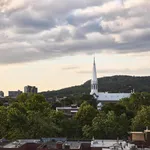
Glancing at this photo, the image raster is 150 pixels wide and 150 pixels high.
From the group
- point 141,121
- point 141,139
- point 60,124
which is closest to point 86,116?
point 60,124

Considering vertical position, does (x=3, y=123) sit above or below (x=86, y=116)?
below

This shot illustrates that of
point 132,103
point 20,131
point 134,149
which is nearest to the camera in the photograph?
point 134,149

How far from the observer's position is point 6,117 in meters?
96.9

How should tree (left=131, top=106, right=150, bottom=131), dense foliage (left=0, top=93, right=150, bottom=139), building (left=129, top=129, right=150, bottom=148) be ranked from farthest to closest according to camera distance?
tree (left=131, top=106, right=150, bottom=131)
dense foliage (left=0, top=93, right=150, bottom=139)
building (left=129, top=129, right=150, bottom=148)

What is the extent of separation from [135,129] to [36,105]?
2855 cm

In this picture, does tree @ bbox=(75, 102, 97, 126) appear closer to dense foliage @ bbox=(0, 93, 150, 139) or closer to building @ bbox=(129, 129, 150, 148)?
dense foliage @ bbox=(0, 93, 150, 139)

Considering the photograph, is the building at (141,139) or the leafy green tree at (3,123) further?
the leafy green tree at (3,123)

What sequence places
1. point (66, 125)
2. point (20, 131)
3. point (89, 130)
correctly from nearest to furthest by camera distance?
point (20, 131)
point (89, 130)
point (66, 125)

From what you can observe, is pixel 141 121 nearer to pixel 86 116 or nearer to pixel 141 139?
pixel 86 116

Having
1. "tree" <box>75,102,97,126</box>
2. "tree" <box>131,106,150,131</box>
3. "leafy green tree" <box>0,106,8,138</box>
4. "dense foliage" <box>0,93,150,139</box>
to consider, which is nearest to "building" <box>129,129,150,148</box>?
"dense foliage" <box>0,93,150,139</box>

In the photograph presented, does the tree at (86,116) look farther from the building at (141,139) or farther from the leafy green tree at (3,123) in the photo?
the building at (141,139)

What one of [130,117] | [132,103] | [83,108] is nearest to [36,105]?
[83,108]

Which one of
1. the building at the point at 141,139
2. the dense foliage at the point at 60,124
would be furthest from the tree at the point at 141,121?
the building at the point at 141,139

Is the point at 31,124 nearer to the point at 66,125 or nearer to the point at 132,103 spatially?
the point at 66,125
